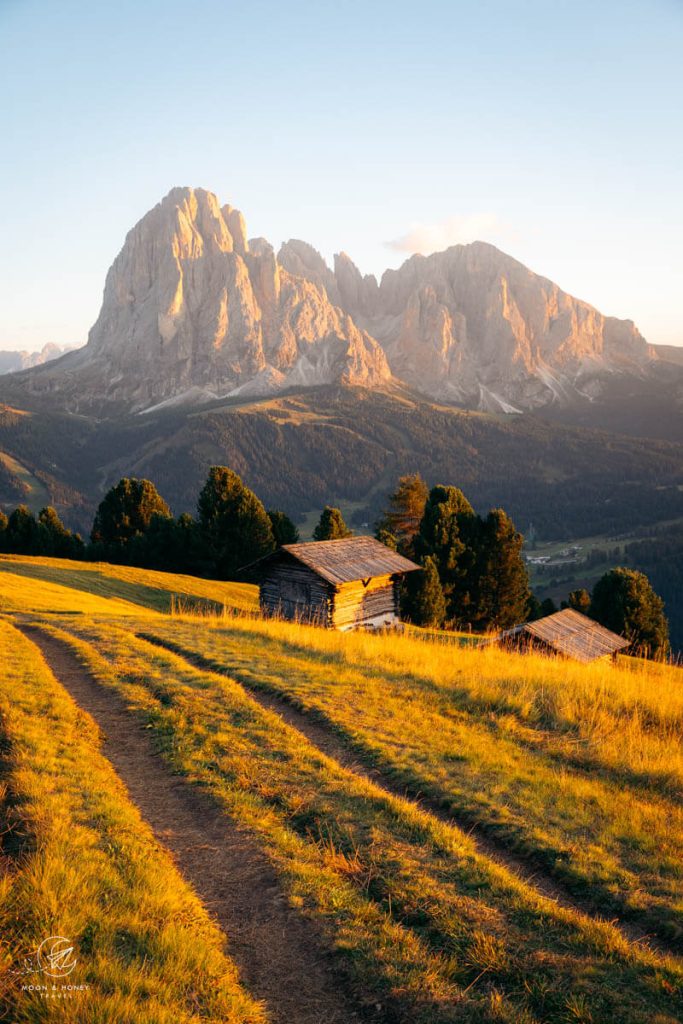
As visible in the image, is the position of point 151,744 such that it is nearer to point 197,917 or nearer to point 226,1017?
point 197,917

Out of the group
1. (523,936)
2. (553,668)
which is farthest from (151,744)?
(553,668)

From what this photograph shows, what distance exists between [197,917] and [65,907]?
4.17 ft

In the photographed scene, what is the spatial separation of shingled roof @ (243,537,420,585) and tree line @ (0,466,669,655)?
7.41 metres

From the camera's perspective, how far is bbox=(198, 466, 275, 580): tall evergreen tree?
58.3 metres

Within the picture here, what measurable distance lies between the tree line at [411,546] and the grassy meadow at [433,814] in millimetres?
28830

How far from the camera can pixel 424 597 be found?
45.0 meters

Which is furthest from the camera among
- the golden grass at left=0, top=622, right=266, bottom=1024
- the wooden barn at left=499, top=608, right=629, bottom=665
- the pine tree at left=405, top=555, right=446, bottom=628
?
the pine tree at left=405, top=555, right=446, bottom=628

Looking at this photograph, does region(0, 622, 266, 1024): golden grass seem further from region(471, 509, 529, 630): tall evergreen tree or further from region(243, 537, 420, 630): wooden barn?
region(471, 509, 529, 630): tall evergreen tree

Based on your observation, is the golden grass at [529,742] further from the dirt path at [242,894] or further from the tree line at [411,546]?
the tree line at [411,546]

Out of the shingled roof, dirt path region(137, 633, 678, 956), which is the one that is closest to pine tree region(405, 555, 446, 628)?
the shingled roof

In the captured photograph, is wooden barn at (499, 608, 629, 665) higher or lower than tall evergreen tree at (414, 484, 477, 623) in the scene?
lower

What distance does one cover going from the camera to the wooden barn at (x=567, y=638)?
31.4m
